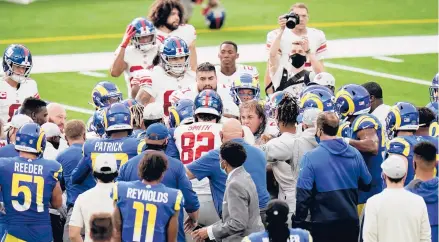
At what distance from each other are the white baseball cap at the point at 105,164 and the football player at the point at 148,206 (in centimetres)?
27

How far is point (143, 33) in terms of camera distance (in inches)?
513

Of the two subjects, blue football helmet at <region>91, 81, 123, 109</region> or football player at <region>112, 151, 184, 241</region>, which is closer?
football player at <region>112, 151, 184, 241</region>

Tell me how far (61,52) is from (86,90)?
8.63 ft

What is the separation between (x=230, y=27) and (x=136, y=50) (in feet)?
28.9

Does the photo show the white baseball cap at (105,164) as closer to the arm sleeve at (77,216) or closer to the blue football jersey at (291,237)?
the arm sleeve at (77,216)

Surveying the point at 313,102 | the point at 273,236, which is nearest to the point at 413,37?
the point at 313,102

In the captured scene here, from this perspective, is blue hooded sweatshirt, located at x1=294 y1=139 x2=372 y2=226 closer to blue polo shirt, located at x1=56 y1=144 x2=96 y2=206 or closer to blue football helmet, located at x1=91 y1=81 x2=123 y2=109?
blue polo shirt, located at x1=56 y1=144 x2=96 y2=206

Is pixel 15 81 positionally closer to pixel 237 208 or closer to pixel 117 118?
pixel 117 118

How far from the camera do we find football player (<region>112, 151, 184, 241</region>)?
8.53 meters

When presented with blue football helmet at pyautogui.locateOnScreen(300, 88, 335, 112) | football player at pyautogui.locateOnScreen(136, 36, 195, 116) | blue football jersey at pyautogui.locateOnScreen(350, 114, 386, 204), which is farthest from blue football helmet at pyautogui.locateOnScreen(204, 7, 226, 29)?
blue football jersey at pyautogui.locateOnScreen(350, 114, 386, 204)

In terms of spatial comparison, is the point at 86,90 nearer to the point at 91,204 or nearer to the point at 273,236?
the point at 91,204

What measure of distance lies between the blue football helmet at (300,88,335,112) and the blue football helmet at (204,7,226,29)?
1104 cm

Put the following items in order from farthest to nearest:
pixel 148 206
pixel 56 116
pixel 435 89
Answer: pixel 435 89, pixel 56 116, pixel 148 206

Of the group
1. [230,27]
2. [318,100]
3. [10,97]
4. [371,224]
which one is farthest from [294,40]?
[230,27]
